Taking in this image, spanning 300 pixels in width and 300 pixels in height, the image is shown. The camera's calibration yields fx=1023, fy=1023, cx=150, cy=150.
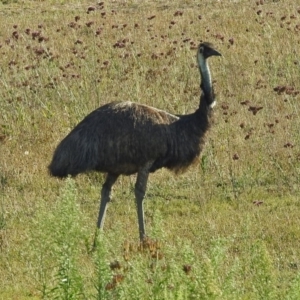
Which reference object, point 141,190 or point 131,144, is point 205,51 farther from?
point 141,190

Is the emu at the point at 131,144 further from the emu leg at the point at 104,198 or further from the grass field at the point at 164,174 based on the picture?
the grass field at the point at 164,174

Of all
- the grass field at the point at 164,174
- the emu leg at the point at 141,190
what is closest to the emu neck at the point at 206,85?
the grass field at the point at 164,174

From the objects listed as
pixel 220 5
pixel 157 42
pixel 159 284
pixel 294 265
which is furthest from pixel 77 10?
pixel 159 284

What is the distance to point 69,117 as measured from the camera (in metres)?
12.8

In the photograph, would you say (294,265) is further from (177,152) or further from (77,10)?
(77,10)

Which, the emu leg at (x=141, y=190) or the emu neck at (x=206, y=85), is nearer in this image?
the emu leg at (x=141, y=190)

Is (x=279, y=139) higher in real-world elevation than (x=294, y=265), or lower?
higher

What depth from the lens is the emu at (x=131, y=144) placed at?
9062 mm

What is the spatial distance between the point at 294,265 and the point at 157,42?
28.8ft

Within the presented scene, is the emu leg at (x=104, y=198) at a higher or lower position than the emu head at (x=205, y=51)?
lower

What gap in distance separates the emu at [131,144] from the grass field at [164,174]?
0.99 feet

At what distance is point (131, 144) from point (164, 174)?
2.26 metres

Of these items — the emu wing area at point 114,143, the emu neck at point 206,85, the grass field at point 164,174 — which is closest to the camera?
the grass field at point 164,174

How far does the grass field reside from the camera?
5.18 metres
